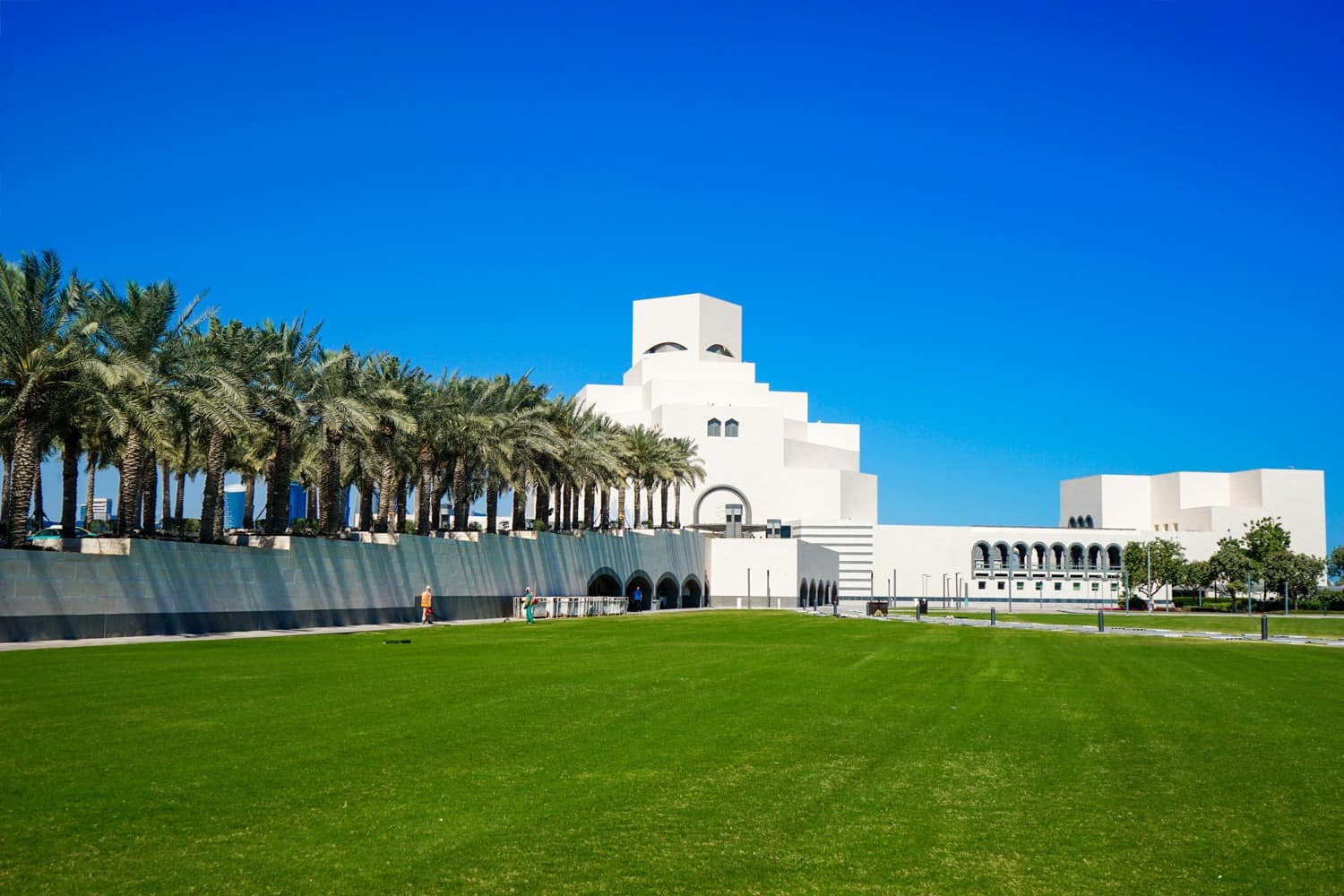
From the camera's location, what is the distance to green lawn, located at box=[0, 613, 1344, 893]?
7590mm

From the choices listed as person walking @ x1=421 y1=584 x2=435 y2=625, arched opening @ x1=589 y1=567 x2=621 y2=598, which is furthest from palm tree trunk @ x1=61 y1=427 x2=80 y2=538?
A: arched opening @ x1=589 y1=567 x2=621 y2=598

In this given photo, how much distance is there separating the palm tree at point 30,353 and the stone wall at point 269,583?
1.89 m

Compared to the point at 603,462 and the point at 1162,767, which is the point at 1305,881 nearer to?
the point at 1162,767

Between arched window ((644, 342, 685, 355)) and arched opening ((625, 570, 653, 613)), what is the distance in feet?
140

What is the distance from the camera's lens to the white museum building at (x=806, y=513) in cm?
10212

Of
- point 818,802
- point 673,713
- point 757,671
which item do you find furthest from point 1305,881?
point 757,671

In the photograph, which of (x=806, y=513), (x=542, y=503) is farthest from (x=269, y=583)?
(x=806, y=513)

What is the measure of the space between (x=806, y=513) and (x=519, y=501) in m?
60.8

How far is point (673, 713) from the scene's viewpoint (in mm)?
15219

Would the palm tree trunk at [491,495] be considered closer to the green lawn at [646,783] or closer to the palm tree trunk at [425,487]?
the palm tree trunk at [425,487]

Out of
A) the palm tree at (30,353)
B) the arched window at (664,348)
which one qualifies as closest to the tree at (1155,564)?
the arched window at (664,348)

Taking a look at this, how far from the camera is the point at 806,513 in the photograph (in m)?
114

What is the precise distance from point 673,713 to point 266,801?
272 inches

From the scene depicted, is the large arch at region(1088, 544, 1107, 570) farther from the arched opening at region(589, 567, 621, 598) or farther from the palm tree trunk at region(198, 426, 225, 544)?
the palm tree trunk at region(198, 426, 225, 544)
